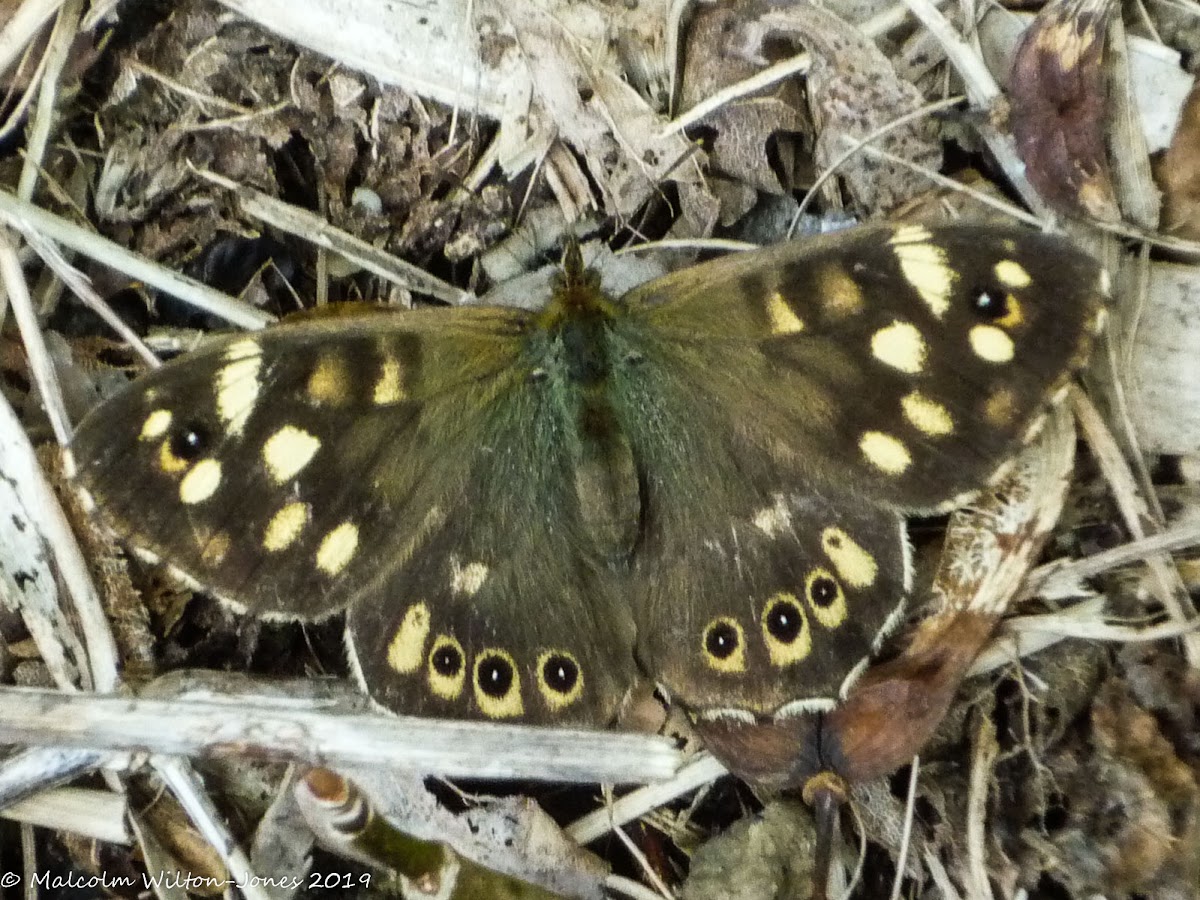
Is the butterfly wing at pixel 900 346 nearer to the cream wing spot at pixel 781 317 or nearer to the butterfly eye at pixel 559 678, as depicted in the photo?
the cream wing spot at pixel 781 317

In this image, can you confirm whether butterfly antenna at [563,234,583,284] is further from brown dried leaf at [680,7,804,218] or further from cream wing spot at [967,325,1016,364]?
cream wing spot at [967,325,1016,364]

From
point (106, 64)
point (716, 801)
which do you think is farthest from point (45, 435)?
point (716, 801)

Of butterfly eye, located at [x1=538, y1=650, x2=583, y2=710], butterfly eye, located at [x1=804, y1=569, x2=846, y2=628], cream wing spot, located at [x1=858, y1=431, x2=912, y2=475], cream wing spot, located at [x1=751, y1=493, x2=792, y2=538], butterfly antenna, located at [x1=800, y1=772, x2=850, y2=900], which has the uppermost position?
cream wing spot, located at [x1=858, y1=431, x2=912, y2=475]

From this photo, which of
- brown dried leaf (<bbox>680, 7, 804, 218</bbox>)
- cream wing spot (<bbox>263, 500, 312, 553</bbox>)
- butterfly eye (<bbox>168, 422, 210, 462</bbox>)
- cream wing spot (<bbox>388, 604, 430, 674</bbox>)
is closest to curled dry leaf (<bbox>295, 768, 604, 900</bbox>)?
cream wing spot (<bbox>388, 604, 430, 674</bbox>)

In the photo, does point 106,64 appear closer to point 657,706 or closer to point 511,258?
point 511,258

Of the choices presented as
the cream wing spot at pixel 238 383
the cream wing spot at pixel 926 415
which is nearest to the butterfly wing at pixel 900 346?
the cream wing spot at pixel 926 415

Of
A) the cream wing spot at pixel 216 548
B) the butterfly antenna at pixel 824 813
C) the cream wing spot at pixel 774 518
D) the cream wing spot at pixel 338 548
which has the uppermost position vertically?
the cream wing spot at pixel 216 548
